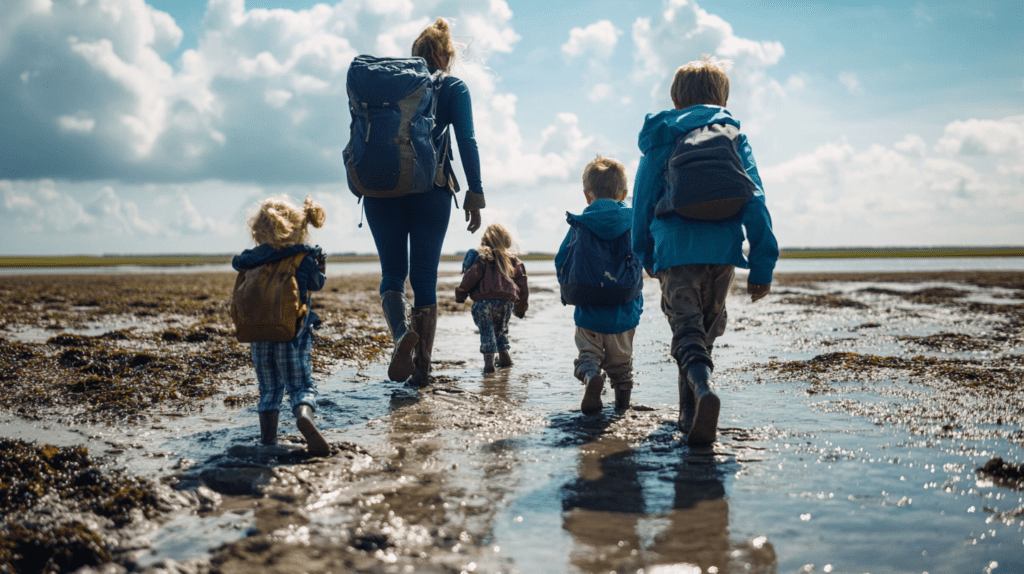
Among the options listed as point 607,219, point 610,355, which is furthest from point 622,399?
point 607,219

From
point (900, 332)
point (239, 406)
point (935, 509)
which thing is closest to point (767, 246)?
point (935, 509)

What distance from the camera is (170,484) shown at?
2902 millimetres

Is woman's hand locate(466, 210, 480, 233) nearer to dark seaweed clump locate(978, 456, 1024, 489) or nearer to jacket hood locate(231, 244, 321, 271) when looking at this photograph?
jacket hood locate(231, 244, 321, 271)

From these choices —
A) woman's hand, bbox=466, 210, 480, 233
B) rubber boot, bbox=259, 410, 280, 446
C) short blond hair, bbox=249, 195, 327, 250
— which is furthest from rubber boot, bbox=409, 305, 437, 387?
rubber boot, bbox=259, 410, 280, 446

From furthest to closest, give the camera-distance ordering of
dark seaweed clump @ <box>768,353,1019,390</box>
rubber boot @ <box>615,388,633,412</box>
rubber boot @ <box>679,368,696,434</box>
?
1. dark seaweed clump @ <box>768,353,1019,390</box>
2. rubber boot @ <box>615,388,633,412</box>
3. rubber boot @ <box>679,368,696,434</box>

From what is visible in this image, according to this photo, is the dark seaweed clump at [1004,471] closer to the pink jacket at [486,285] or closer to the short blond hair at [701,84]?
the short blond hair at [701,84]

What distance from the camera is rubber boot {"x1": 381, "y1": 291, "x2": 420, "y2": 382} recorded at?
4.55 meters

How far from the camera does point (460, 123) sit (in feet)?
16.5

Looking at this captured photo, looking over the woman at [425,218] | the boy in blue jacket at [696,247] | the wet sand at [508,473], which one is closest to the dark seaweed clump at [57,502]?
the wet sand at [508,473]

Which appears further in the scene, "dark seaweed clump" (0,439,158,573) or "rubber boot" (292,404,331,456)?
"rubber boot" (292,404,331,456)

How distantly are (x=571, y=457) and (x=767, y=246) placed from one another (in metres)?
1.64

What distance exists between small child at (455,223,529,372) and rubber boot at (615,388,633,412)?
216cm

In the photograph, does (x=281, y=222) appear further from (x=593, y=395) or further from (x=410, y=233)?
(x=593, y=395)

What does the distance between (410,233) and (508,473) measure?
245 cm
